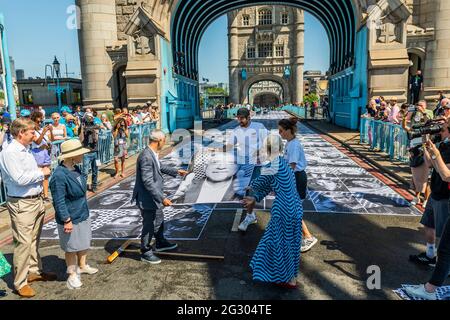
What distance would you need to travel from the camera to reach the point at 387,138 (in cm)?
1209

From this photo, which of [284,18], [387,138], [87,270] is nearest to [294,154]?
[87,270]

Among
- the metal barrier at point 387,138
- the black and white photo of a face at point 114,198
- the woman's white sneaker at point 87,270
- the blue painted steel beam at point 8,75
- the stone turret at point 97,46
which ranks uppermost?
the stone turret at point 97,46

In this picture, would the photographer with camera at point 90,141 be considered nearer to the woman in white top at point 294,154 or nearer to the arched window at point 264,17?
the woman in white top at point 294,154

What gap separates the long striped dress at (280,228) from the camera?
416 centimetres

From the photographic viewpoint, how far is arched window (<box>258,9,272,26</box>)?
80.8m

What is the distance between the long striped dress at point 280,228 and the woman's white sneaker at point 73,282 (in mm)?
2238

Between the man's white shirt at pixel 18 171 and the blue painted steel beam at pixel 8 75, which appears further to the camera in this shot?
the blue painted steel beam at pixel 8 75

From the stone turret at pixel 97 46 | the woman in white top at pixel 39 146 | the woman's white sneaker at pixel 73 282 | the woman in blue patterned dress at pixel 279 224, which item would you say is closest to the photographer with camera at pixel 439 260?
the woman in blue patterned dress at pixel 279 224

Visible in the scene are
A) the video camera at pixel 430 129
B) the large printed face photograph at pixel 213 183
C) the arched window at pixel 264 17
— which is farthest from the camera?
the arched window at pixel 264 17

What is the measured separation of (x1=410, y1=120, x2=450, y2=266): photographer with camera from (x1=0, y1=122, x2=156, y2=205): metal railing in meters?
5.76

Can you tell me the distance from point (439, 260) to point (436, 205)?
94 cm

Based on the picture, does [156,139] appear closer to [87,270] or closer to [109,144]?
[87,270]

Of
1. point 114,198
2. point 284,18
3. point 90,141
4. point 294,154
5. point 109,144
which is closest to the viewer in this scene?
point 294,154

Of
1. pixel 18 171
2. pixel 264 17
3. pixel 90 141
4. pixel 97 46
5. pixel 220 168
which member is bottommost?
pixel 220 168
